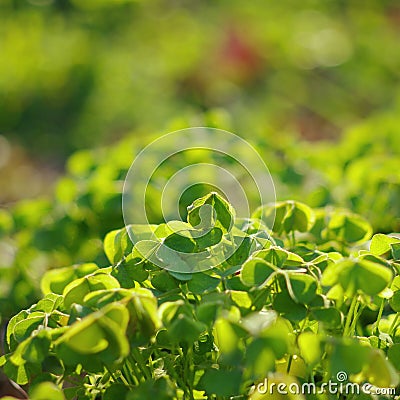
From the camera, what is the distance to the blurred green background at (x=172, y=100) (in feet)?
4.81

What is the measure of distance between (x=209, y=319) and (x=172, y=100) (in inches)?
114

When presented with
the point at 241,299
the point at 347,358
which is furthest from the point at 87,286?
the point at 347,358

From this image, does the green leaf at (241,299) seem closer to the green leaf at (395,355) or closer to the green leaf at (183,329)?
the green leaf at (183,329)

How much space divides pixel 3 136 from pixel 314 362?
2.66m

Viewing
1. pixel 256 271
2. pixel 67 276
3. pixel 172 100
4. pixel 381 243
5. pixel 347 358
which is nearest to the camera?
pixel 347 358

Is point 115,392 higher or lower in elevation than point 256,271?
lower

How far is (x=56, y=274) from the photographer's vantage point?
112 centimetres

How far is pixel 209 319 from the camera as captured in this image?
0.78 m

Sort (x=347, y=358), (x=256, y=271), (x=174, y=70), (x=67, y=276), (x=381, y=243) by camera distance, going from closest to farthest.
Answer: (x=347, y=358)
(x=256, y=271)
(x=381, y=243)
(x=67, y=276)
(x=174, y=70)

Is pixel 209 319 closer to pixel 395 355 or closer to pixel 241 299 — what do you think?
pixel 241 299

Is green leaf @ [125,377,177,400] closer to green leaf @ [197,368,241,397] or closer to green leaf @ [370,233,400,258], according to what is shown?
green leaf @ [197,368,241,397]

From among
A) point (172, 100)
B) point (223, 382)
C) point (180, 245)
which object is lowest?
A: point (172, 100)

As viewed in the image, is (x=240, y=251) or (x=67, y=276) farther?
(x=67, y=276)

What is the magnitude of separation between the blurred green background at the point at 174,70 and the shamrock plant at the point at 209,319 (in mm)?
1854
